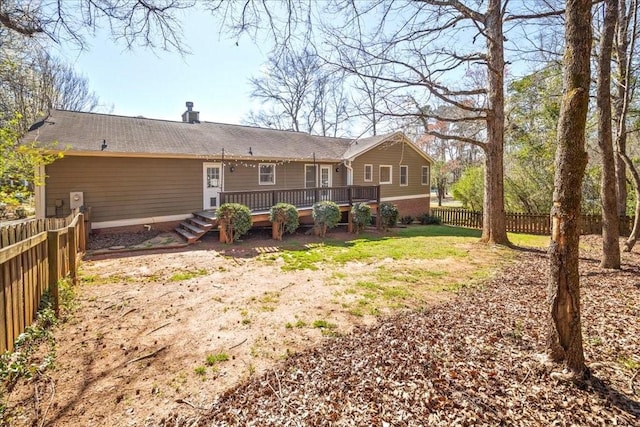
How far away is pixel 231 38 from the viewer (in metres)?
3.95

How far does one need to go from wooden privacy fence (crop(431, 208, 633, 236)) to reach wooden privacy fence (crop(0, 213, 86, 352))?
14608mm

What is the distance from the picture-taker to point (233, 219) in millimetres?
9672

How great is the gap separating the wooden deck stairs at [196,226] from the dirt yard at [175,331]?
252 centimetres

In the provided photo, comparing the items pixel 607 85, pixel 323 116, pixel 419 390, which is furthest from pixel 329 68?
pixel 323 116

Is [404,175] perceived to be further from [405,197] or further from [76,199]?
[76,199]

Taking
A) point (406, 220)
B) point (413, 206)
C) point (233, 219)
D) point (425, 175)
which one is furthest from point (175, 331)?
point (425, 175)

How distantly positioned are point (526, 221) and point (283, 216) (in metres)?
11.4

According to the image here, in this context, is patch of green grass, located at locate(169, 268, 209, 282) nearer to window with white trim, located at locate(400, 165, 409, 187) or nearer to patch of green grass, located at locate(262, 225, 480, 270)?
patch of green grass, located at locate(262, 225, 480, 270)

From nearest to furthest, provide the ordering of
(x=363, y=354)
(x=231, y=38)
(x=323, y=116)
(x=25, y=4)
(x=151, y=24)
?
(x=363, y=354)
(x=231, y=38)
(x=151, y=24)
(x=25, y=4)
(x=323, y=116)

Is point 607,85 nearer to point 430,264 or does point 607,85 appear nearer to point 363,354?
point 430,264

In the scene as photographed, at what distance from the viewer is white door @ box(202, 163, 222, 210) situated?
481 inches

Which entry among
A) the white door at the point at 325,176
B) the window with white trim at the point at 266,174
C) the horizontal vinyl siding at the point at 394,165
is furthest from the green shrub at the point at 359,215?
the horizontal vinyl siding at the point at 394,165

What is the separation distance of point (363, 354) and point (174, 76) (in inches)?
224

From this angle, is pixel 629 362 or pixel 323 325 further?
pixel 323 325
